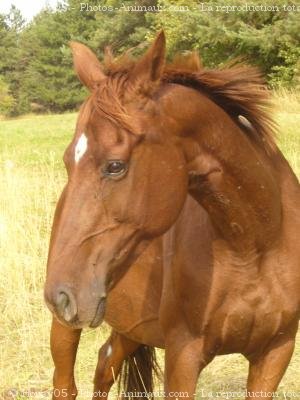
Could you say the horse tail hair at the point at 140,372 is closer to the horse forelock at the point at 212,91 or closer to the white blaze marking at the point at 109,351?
the white blaze marking at the point at 109,351

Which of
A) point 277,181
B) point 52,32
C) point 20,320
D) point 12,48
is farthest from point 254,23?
point 12,48

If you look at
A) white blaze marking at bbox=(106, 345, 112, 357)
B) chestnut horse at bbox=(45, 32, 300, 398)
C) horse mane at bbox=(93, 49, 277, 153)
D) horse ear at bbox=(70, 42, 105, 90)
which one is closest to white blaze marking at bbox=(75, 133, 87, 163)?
chestnut horse at bbox=(45, 32, 300, 398)

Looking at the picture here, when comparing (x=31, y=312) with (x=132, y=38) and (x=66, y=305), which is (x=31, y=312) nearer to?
(x=66, y=305)

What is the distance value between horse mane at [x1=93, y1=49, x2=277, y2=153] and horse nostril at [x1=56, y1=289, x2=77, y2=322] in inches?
22.6

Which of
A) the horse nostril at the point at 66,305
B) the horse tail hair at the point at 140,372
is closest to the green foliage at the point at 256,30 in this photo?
the horse tail hair at the point at 140,372

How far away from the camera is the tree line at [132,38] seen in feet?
52.3

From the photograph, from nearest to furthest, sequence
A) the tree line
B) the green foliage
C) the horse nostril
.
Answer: the horse nostril
the green foliage
the tree line

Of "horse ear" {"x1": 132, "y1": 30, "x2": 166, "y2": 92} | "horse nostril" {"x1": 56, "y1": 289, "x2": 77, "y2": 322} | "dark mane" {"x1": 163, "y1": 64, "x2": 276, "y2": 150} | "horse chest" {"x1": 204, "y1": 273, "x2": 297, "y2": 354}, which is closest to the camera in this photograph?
"horse nostril" {"x1": 56, "y1": 289, "x2": 77, "y2": 322}

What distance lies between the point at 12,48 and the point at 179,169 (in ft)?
176

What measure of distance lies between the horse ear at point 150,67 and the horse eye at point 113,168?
287 mm

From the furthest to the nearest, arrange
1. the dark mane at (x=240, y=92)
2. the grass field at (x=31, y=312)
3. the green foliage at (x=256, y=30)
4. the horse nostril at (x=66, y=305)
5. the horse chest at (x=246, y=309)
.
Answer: the green foliage at (x=256, y=30)
the grass field at (x=31, y=312)
the horse chest at (x=246, y=309)
the dark mane at (x=240, y=92)
the horse nostril at (x=66, y=305)

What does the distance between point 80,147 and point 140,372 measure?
2.11m

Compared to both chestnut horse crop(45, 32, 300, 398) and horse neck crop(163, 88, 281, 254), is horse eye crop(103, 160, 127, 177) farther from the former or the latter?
horse neck crop(163, 88, 281, 254)

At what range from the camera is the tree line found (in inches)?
628
